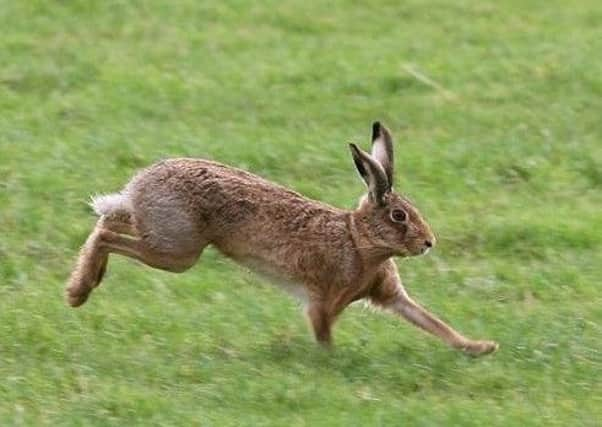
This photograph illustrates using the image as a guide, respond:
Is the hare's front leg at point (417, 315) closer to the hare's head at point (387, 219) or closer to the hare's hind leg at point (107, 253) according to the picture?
the hare's head at point (387, 219)

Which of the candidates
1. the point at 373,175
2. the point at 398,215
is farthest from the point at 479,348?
the point at 373,175

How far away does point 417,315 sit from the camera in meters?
8.72

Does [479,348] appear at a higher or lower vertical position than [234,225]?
lower

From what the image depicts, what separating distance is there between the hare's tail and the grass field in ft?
1.58

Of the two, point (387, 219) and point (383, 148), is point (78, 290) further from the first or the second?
point (383, 148)

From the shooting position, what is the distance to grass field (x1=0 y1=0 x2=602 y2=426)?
7.85 metres

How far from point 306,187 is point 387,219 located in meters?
2.84

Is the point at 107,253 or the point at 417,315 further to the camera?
the point at 107,253

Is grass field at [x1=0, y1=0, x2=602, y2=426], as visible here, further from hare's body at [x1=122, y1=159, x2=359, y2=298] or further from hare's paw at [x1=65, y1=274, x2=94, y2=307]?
hare's body at [x1=122, y1=159, x2=359, y2=298]

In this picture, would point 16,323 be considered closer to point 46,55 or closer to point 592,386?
point 592,386

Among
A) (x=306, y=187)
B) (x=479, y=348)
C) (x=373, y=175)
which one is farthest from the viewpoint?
(x=306, y=187)

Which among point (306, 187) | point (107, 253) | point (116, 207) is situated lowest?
point (306, 187)

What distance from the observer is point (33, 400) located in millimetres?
7551

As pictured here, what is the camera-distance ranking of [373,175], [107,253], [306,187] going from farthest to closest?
[306,187]
[107,253]
[373,175]
